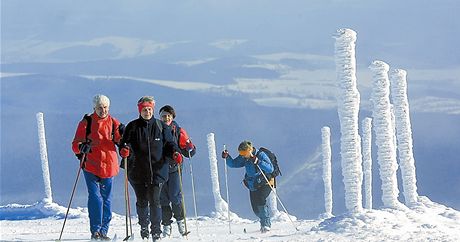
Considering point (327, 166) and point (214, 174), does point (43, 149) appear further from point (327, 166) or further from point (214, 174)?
point (327, 166)

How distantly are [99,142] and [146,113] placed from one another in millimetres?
1156

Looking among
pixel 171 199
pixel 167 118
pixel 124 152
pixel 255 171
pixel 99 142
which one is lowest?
pixel 171 199

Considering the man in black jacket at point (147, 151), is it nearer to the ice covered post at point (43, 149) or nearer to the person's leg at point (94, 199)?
the person's leg at point (94, 199)

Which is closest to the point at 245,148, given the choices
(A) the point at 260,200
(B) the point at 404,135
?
(A) the point at 260,200

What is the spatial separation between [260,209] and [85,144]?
5846mm

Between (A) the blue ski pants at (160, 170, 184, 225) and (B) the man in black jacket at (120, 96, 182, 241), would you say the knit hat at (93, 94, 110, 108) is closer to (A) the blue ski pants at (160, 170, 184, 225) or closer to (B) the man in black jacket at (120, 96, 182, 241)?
(B) the man in black jacket at (120, 96, 182, 241)

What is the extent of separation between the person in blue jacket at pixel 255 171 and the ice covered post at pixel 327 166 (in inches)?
900

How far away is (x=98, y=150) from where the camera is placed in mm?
13586

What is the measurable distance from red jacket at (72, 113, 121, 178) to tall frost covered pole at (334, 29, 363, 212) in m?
11.1

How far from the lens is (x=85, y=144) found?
43.9ft

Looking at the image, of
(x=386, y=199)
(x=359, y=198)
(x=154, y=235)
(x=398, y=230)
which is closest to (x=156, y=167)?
(x=154, y=235)

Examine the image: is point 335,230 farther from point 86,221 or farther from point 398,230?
point 86,221

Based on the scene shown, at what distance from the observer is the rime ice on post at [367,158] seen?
1489 inches

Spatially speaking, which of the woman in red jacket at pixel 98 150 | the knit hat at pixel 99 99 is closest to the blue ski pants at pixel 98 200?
the woman in red jacket at pixel 98 150
